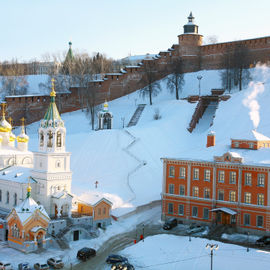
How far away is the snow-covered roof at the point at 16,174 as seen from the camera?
95.0ft

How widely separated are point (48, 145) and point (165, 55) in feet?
105

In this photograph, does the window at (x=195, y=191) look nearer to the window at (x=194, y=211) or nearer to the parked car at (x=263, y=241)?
the window at (x=194, y=211)

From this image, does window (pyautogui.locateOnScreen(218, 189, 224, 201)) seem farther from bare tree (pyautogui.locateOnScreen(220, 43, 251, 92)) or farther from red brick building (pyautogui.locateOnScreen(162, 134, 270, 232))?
bare tree (pyautogui.locateOnScreen(220, 43, 251, 92))

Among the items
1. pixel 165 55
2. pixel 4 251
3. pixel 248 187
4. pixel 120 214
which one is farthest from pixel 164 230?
pixel 165 55

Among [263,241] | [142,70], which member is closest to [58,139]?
[263,241]

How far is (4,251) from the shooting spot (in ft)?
78.6

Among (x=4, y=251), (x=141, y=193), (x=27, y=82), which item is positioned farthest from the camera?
(x=27, y=82)

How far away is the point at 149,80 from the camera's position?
52156 mm

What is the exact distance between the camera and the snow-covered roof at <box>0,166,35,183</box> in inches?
1140

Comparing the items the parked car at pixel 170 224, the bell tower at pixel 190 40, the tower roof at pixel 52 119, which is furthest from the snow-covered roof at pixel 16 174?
the bell tower at pixel 190 40

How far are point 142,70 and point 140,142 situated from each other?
17.9 meters

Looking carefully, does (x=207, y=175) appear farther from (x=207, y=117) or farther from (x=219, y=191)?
(x=207, y=117)

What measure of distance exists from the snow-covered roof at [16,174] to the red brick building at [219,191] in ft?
28.4

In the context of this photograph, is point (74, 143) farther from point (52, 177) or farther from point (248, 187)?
point (248, 187)
